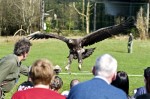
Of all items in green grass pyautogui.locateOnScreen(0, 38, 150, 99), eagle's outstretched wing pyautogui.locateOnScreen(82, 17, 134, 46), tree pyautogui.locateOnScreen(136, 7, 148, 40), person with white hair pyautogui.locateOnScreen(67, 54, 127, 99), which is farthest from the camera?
tree pyautogui.locateOnScreen(136, 7, 148, 40)

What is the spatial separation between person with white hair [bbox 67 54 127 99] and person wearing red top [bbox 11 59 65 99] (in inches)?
8.9

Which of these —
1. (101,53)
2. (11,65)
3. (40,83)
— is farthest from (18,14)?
(40,83)

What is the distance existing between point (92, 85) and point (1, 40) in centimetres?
3662

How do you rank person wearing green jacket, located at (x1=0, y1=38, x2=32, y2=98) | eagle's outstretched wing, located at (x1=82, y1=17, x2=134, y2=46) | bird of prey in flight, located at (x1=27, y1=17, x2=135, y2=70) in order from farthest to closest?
eagle's outstretched wing, located at (x1=82, y1=17, x2=134, y2=46) < bird of prey in flight, located at (x1=27, y1=17, x2=135, y2=70) < person wearing green jacket, located at (x1=0, y1=38, x2=32, y2=98)

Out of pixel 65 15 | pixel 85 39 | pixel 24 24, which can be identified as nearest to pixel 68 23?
pixel 65 15

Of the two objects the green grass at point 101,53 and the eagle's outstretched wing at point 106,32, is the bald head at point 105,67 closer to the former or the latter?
the eagle's outstretched wing at point 106,32

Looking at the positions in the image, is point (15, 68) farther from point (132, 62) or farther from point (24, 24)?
point (24, 24)

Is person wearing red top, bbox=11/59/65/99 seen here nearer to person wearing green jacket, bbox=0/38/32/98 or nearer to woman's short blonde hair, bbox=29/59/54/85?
woman's short blonde hair, bbox=29/59/54/85

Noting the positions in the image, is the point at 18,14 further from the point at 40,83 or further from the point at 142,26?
the point at 40,83

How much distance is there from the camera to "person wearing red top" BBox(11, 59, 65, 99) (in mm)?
4781

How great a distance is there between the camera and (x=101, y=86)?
4746 millimetres

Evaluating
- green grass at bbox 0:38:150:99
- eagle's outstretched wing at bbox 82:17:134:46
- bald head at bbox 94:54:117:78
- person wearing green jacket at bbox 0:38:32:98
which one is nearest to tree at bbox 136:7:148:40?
green grass at bbox 0:38:150:99

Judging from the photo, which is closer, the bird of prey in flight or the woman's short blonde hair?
the woman's short blonde hair

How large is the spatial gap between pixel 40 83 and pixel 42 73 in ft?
0.35
